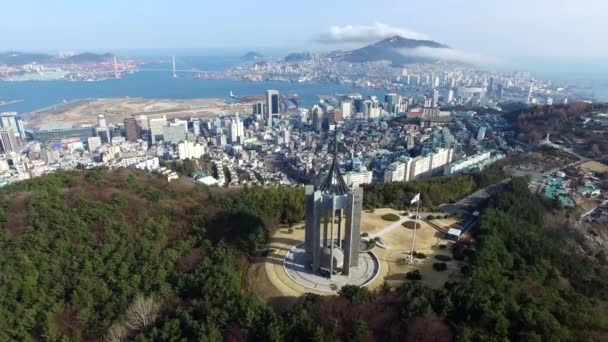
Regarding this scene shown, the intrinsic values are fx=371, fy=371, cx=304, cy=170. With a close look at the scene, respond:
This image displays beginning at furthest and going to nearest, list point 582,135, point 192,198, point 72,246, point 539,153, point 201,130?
1. point 201,130
2. point 582,135
3. point 539,153
4. point 192,198
5. point 72,246

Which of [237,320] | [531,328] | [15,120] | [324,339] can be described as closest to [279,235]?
[237,320]

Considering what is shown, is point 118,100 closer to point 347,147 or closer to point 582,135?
point 347,147

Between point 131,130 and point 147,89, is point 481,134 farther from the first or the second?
point 147,89

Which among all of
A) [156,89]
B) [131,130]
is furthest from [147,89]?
[131,130]

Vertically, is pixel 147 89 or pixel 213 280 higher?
pixel 213 280

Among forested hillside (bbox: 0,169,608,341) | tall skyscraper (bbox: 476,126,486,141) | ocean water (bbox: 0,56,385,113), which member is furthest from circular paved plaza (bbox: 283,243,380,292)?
ocean water (bbox: 0,56,385,113)

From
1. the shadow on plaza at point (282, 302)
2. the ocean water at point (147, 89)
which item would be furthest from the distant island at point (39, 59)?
the shadow on plaza at point (282, 302)

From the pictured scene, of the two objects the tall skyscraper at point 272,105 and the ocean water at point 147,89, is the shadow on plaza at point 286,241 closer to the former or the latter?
the tall skyscraper at point 272,105
